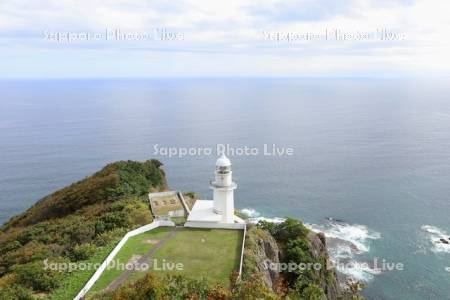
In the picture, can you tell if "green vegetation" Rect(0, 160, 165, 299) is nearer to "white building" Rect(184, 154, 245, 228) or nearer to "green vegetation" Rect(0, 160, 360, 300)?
"green vegetation" Rect(0, 160, 360, 300)

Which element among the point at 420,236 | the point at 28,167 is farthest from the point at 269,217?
the point at 28,167

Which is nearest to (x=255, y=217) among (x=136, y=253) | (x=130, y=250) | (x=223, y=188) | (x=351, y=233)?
(x=351, y=233)

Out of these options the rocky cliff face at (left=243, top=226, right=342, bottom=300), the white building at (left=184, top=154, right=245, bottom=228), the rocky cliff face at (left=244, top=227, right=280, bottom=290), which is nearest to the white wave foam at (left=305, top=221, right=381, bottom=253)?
the rocky cliff face at (left=243, top=226, right=342, bottom=300)

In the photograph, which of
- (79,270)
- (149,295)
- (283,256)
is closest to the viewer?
(149,295)

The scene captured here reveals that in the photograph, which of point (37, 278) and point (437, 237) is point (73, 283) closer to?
point (37, 278)

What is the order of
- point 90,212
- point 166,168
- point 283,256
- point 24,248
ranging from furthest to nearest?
point 166,168 → point 90,212 → point 283,256 → point 24,248

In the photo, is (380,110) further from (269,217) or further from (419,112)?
(269,217)
